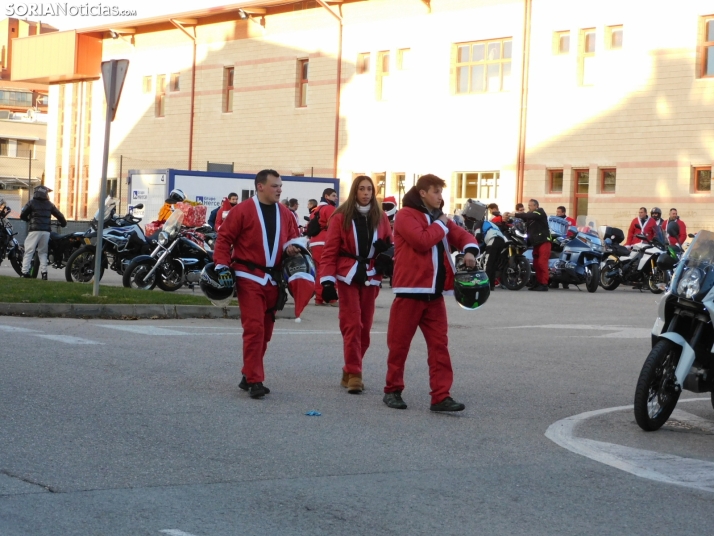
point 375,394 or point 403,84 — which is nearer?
point 375,394

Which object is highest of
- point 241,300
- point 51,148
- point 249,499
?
point 51,148

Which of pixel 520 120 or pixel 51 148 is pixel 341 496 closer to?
pixel 520 120

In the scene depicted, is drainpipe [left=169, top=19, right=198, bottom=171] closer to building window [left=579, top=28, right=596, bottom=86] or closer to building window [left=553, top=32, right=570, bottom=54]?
building window [left=553, top=32, right=570, bottom=54]

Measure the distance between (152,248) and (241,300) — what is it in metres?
12.3

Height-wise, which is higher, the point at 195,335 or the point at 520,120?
the point at 520,120

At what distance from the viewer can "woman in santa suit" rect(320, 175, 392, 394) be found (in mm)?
10016

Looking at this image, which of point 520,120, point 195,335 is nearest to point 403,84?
point 520,120

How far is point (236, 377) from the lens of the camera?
1041 cm

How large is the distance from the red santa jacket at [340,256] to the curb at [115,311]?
20.3 ft

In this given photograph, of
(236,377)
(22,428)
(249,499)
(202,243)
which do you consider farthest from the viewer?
(202,243)

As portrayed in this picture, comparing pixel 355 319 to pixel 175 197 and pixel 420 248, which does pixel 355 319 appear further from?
pixel 175 197

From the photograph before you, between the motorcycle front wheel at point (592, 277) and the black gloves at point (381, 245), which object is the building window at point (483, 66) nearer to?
the motorcycle front wheel at point (592, 277)

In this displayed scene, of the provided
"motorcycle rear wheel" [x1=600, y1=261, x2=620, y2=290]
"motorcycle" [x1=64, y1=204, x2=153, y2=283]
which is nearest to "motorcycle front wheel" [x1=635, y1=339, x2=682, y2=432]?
"motorcycle" [x1=64, y1=204, x2=153, y2=283]

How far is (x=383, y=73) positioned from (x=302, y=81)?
160 inches
